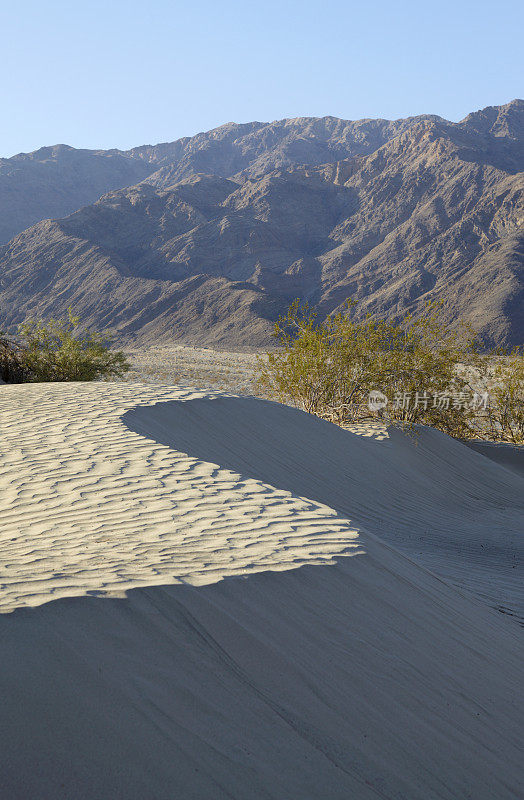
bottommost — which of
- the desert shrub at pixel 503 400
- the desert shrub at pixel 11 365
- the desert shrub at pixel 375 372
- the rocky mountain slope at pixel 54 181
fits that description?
the desert shrub at pixel 503 400

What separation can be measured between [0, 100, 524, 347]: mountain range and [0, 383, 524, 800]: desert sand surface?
166 feet

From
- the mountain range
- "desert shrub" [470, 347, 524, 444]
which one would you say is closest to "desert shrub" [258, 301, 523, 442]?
"desert shrub" [470, 347, 524, 444]

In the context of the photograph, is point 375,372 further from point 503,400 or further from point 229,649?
point 229,649

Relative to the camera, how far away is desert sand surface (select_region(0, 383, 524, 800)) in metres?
2.22

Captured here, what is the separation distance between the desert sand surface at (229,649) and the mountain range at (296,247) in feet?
166

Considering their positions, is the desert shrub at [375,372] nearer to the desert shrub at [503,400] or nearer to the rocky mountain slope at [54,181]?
the desert shrub at [503,400]

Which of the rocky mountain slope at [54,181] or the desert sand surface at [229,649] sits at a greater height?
the rocky mountain slope at [54,181]

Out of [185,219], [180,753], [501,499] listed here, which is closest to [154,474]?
[180,753]

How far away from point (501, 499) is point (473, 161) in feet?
270

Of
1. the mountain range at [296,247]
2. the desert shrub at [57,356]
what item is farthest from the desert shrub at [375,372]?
the mountain range at [296,247]

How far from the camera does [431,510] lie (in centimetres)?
934

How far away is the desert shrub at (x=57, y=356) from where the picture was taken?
14547mm

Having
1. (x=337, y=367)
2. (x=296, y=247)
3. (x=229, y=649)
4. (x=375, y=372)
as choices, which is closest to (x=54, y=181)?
(x=296, y=247)

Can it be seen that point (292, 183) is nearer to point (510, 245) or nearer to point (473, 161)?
point (473, 161)
